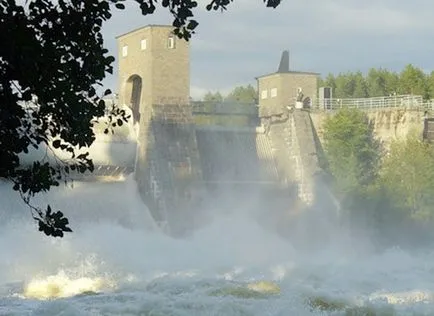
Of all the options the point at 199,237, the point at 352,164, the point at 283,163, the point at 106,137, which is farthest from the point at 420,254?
the point at 106,137

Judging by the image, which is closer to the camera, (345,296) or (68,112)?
(68,112)

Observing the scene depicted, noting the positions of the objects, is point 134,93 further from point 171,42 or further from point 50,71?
point 50,71

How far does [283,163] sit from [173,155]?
5576 mm

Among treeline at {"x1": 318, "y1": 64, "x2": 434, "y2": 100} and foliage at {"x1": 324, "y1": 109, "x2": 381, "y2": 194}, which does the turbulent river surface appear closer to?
foliage at {"x1": 324, "y1": 109, "x2": 381, "y2": 194}

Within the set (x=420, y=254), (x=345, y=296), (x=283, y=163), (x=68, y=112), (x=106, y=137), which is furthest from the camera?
(x=283, y=163)

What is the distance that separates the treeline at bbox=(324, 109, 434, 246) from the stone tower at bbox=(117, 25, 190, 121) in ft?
21.6

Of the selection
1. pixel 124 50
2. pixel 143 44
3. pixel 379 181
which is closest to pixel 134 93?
pixel 124 50

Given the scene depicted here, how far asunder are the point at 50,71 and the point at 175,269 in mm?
17234

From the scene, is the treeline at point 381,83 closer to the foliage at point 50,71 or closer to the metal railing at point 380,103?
the metal railing at point 380,103

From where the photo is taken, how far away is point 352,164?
2875 centimetres

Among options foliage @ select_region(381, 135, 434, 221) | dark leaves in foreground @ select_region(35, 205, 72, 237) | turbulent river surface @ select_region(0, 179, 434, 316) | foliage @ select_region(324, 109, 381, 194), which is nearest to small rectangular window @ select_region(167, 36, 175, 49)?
turbulent river surface @ select_region(0, 179, 434, 316)

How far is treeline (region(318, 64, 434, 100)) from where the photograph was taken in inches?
1845

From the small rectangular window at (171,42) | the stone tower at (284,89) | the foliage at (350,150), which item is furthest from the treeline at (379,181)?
the small rectangular window at (171,42)

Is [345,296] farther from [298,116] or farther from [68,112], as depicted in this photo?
[298,116]
